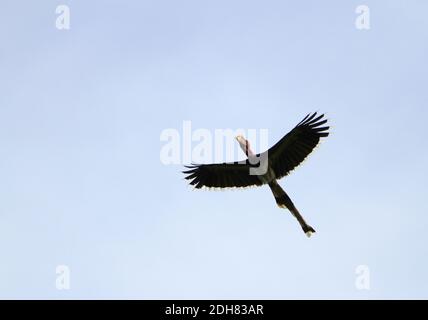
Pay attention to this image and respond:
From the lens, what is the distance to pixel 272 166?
2120cm

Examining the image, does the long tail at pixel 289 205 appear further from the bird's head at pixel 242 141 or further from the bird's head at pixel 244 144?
the bird's head at pixel 242 141

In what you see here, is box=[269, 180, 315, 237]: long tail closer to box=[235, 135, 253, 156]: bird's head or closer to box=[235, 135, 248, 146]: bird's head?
box=[235, 135, 253, 156]: bird's head

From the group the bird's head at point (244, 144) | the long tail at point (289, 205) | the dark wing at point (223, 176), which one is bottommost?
the long tail at point (289, 205)

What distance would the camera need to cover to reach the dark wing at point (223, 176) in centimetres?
2153

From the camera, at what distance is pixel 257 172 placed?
21391 mm

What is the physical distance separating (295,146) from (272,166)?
98 centimetres

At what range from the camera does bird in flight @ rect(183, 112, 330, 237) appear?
20562 millimetres

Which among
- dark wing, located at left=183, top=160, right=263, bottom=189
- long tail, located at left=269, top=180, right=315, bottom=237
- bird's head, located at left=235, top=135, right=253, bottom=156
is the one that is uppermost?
bird's head, located at left=235, top=135, right=253, bottom=156

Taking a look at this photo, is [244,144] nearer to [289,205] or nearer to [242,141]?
[242,141]

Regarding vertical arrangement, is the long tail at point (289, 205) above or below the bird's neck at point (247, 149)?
below
